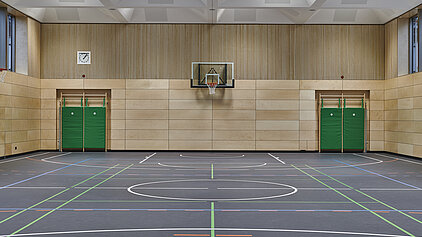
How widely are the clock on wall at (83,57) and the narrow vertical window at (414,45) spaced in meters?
14.9

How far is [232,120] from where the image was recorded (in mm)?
20047

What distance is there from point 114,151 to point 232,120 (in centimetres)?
602

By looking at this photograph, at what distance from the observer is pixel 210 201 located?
7855 mm

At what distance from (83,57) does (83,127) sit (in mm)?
3436

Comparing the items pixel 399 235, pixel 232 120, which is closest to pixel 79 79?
pixel 232 120

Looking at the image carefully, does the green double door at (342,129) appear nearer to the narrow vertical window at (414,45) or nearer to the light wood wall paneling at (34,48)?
the narrow vertical window at (414,45)

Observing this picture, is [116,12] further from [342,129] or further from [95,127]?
[342,129]

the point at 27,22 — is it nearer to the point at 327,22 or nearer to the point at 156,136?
the point at 156,136

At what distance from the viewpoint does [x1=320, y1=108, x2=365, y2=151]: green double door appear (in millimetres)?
20047

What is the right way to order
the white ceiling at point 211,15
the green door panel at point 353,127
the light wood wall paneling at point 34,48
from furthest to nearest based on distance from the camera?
the green door panel at point 353,127 → the light wood wall paneling at point 34,48 → the white ceiling at point 211,15

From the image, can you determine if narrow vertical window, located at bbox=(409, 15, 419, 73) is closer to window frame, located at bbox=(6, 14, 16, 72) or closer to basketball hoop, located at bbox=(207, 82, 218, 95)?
basketball hoop, located at bbox=(207, 82, 218, 95)

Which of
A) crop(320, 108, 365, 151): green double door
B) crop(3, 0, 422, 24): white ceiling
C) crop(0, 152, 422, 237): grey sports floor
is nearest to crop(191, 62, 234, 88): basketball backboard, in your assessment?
crop(3, 0, 422, 24): white ceiling

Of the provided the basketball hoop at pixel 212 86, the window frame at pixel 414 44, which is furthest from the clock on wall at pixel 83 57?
the window frame at pixel 414 44

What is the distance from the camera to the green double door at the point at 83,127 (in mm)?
20141
